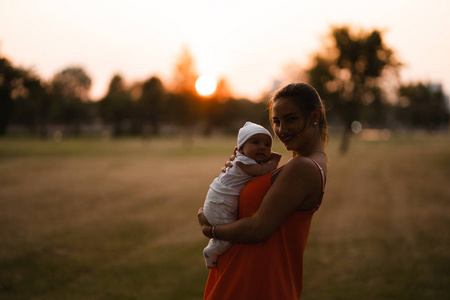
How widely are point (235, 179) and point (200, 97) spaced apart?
54905mm

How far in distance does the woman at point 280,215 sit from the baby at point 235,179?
0.17 feet

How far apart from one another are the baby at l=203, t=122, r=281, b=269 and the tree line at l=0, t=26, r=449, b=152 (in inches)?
21.4

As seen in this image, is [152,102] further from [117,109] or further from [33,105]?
[33,105]

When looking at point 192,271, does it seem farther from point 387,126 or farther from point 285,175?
point 387,126

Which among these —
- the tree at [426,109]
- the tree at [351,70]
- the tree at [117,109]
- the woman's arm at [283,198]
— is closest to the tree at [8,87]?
the woman's arm at [283,198]

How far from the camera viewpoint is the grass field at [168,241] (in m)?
5.86

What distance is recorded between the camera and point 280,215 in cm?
179

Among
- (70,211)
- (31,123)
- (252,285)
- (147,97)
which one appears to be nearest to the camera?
(252,285)

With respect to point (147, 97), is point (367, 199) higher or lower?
lower

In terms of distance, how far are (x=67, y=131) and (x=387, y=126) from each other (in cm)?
9755

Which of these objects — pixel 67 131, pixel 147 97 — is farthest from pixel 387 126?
pixel 67 131

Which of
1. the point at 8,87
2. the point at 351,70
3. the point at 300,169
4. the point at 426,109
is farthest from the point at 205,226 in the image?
the point at 426,109

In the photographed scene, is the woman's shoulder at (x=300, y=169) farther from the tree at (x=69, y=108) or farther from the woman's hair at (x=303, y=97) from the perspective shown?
the tree at (x=69, y=108)

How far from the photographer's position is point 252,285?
196 cm
